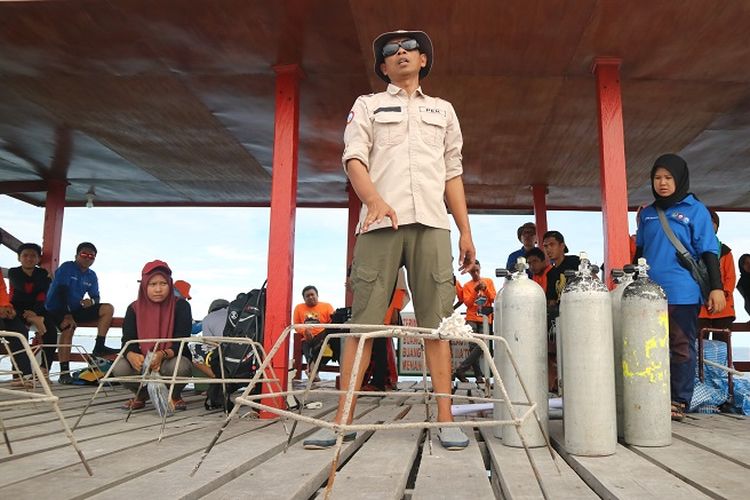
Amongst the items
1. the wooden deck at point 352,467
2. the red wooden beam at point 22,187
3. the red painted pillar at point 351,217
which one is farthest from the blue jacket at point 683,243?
the red wooden beam at point 22,187

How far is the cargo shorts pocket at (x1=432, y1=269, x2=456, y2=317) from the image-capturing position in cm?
246

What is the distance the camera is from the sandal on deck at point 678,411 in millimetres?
3064

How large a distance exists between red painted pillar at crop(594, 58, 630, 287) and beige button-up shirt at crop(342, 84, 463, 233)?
1.74 metres

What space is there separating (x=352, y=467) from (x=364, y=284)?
2.63 feet

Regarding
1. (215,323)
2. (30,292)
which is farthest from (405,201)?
(30,292)

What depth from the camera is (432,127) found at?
8.53 feet

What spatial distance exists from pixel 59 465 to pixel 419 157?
182 cm

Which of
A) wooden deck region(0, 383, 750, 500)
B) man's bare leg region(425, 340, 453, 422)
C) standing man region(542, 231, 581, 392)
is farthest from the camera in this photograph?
standing man region(542, 231, 581, 392)

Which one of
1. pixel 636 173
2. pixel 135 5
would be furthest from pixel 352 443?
pixel 636 173

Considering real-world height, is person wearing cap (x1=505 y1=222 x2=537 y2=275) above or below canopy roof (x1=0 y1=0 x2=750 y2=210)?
below

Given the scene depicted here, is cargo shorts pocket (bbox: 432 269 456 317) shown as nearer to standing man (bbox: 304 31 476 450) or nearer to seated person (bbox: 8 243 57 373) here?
standing man (bbox: 304 31 476 450)

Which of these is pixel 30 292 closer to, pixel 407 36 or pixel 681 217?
pixel 407 36

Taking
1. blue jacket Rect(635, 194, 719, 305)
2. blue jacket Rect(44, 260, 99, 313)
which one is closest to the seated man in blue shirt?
blue jacket Rect(44, 260, 99, 313)

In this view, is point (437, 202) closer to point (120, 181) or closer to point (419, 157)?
point (419, 157)
